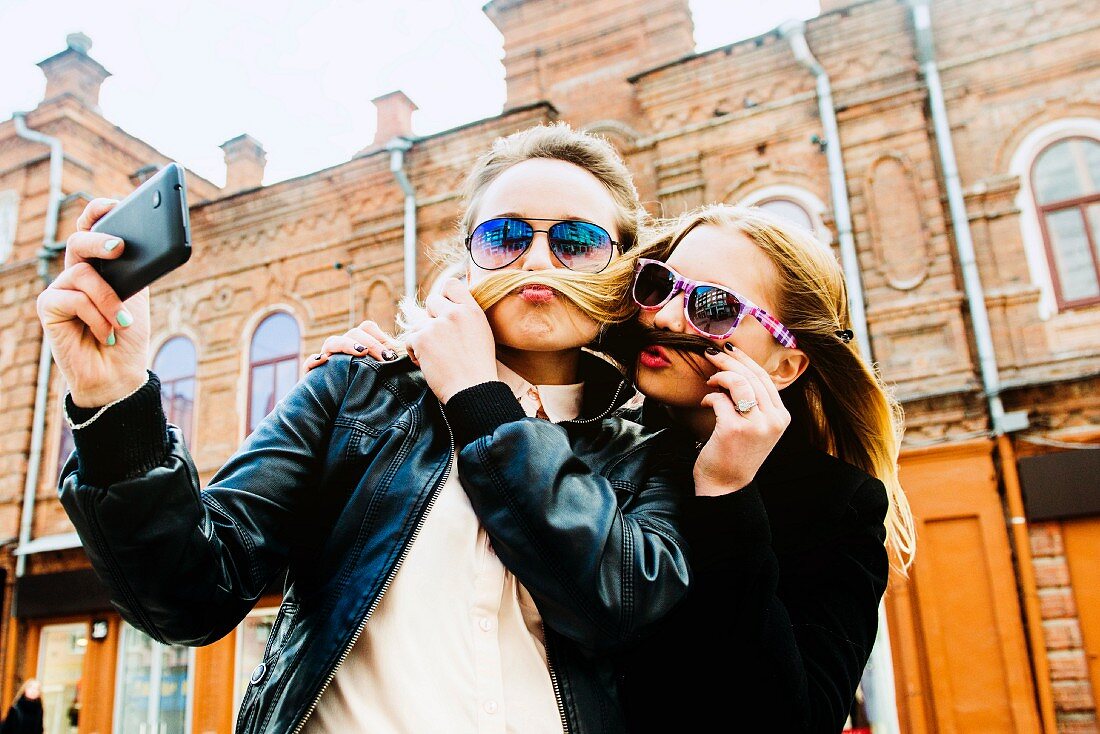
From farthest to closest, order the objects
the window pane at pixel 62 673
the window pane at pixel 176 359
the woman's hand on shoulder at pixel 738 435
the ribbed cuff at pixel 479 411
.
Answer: the window pane at pixel 176 359
the window pane at pixel 62 673
the woman's hand on shoulder at pixel 738 435
the ribbed cuff at pixel 479 411

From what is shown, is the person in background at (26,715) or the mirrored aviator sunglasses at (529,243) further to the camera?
the person in background at (26,715)

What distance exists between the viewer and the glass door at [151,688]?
10.1m

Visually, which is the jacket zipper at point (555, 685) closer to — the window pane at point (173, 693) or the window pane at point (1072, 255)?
the window pane at point (1072, 255)

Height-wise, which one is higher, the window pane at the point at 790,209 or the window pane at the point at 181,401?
the window pane at the point at 790,209

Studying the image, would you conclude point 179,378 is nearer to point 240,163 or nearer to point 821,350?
point 240,163

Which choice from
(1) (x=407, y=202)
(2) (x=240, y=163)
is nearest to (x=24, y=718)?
(1) (x=407, y=202)

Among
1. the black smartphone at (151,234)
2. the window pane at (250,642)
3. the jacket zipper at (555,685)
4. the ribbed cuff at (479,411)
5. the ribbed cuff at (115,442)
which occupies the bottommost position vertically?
the window pane at (250,642)

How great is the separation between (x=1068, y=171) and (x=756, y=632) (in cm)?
846

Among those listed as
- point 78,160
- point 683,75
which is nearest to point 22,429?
point 78,160

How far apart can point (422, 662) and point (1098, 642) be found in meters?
7.57

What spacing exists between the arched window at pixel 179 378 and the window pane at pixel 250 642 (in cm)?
293

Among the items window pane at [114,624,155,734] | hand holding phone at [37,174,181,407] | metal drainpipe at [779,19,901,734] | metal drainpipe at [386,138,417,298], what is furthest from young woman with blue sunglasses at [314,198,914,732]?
window pane at [114,624,155,734]

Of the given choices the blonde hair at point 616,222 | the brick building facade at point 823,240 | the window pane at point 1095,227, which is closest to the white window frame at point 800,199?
the brick building facade at point 823,240

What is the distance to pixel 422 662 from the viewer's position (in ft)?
4.10
